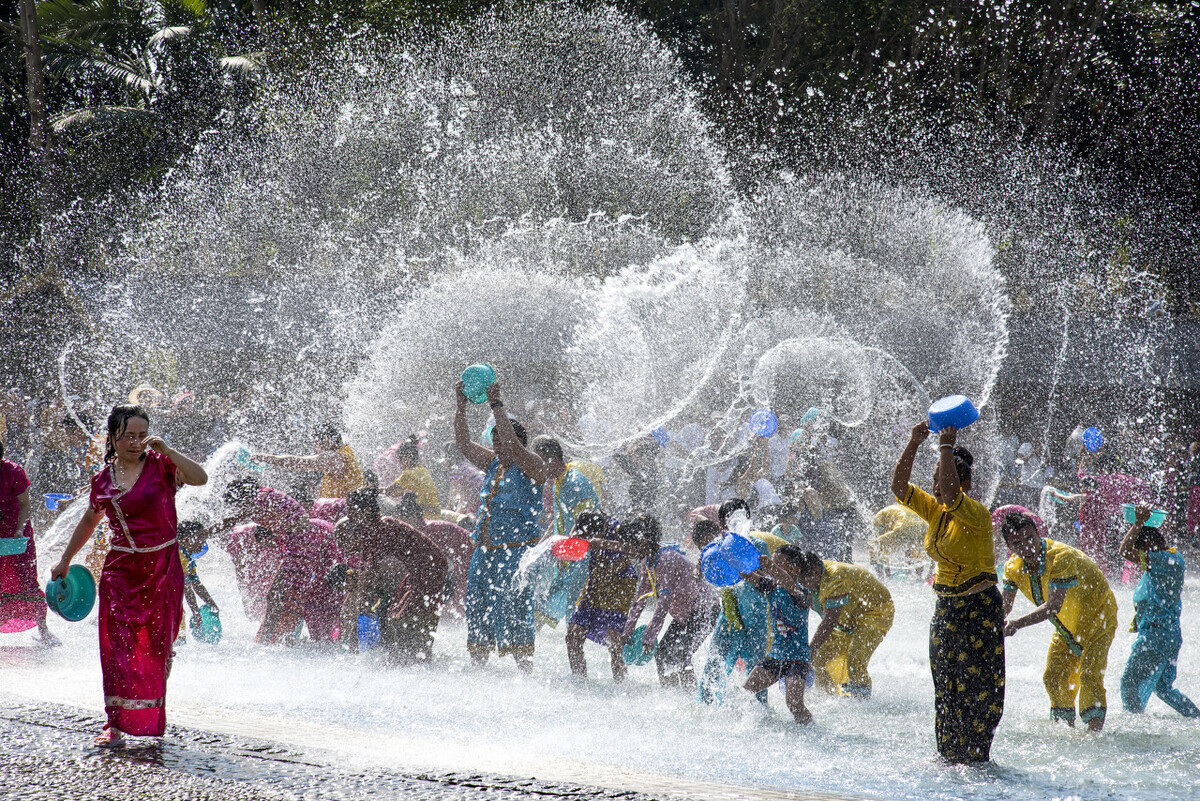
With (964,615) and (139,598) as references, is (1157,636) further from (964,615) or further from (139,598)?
(139,598)

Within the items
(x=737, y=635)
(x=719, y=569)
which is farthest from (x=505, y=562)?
(x=719, y=569)

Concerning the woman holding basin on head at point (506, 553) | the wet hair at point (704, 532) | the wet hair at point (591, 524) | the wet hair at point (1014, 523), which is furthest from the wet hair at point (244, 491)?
the wet hair at point (1014, 523)

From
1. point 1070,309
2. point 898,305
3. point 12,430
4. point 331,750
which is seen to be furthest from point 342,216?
point 331,750

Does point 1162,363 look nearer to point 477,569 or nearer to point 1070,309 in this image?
point 1070,309

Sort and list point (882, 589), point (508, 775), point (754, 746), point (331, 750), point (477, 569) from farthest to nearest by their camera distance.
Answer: point (477, 569), point (882, 589), point (754, 746), point (331, 750), point (508, 775)

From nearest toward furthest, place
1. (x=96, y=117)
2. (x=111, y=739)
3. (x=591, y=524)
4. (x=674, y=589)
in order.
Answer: (x=111, y=739), (x=674, y=589), (x=591, y=524), (x=96, y=117)

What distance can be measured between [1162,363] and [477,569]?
40.9ft

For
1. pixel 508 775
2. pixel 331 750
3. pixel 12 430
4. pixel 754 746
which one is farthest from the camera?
pixel 12 430

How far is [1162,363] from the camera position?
599 inches

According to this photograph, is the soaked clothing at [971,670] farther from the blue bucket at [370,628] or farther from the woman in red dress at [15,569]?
the woman in red dress at [15,569]

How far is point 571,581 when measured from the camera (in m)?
6.85

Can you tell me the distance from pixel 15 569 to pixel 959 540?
5561mm

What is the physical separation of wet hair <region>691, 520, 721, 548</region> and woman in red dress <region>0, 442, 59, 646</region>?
4.06m

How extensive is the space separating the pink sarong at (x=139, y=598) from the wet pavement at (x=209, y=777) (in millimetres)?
163
